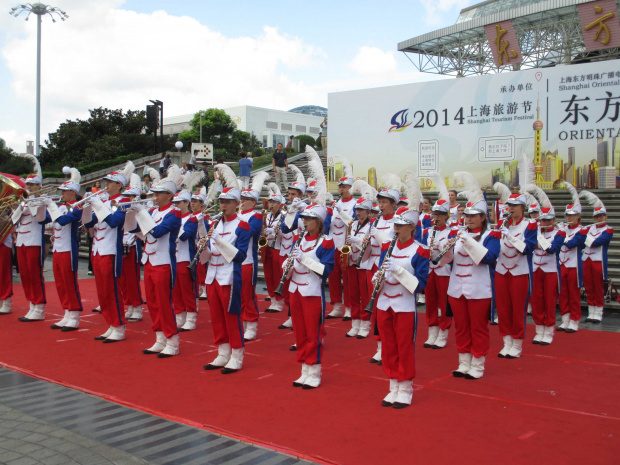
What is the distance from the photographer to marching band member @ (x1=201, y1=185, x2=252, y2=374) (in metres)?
6.09

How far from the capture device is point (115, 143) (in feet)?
89.4

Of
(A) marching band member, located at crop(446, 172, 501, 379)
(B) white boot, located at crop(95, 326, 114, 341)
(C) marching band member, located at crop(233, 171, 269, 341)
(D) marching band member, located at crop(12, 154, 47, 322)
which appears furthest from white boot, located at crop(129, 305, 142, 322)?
(A) marching band member, located at crop(446, 172, 501, 379)

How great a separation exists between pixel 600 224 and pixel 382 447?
22.8 ft

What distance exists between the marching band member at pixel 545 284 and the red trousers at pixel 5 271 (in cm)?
803

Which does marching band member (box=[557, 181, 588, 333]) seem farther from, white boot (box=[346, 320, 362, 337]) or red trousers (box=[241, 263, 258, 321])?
red trousers (box=[241, 263, 258, 321])

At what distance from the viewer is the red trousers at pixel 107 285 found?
743cm

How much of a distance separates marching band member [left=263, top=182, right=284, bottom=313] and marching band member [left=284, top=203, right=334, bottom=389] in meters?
3.54

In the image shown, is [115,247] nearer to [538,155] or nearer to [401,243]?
[401,243]

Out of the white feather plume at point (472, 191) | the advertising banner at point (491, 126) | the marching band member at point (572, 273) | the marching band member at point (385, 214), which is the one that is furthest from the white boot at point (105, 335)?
the advertising banner at point (491, 126)

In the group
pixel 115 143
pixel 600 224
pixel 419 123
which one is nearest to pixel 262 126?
pixel 115 143

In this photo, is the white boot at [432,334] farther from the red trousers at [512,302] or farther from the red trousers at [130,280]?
the red trousers at [130,280]

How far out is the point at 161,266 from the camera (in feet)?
22.4

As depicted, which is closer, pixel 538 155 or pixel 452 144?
pixel 538 155

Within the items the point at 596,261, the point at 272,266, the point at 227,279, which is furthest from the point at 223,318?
the point at 596,261
